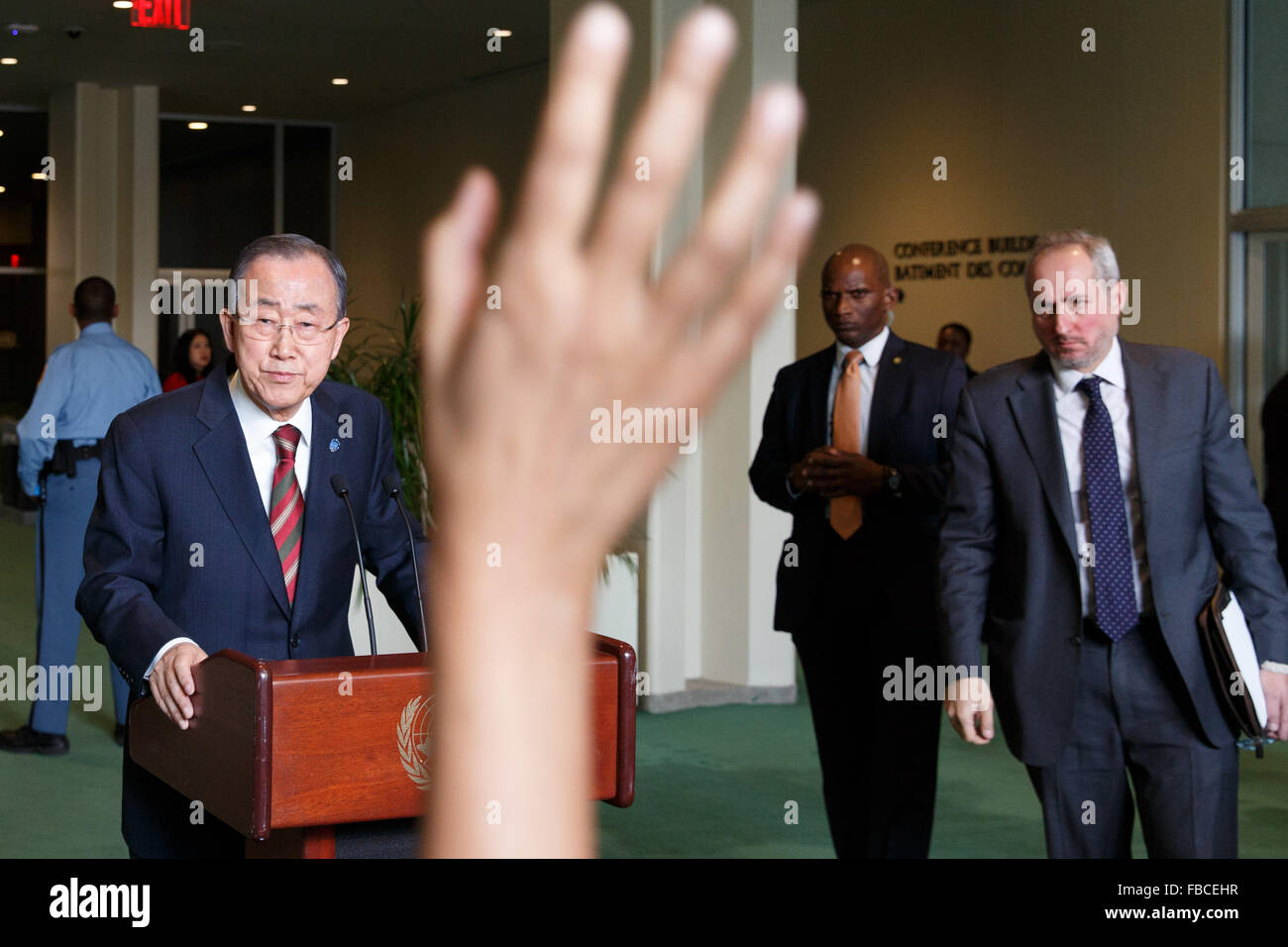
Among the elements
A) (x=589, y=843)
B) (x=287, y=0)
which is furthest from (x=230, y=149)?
(x=589, y=843)

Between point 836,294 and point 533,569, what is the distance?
11.4ft

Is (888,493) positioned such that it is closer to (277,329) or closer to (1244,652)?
(1244,652)

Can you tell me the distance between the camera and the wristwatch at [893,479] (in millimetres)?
4004

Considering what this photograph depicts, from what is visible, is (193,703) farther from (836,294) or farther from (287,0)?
(287,0)

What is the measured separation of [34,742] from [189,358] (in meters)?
3.11

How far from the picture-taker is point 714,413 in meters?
0.80

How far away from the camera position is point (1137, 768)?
301cm

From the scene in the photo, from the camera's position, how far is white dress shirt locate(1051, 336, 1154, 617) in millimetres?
3004
